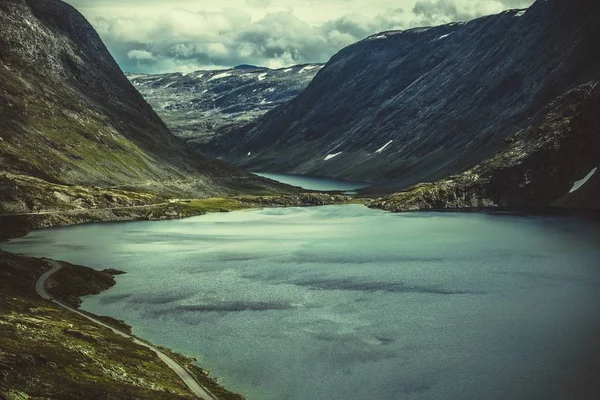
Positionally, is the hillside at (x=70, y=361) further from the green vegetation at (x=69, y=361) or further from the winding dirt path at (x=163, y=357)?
the winding dirt path at (x=163, y=357)

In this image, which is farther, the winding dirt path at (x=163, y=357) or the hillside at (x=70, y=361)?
the winding dirt path at (x=163, y=357)

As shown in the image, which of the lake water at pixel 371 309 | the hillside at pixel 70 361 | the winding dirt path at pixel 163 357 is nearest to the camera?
the hillside at pixel 70 361

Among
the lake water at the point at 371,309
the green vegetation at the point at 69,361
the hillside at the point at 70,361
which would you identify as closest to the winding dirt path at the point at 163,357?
the hillside at the point at 70,361

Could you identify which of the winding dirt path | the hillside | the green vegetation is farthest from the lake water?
the green vegetation

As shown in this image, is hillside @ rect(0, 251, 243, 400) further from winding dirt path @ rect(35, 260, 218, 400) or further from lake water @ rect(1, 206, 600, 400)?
lake water @ rect(1, 206, 600, 400)

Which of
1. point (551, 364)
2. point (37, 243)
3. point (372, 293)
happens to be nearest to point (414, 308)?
point (372, 293)

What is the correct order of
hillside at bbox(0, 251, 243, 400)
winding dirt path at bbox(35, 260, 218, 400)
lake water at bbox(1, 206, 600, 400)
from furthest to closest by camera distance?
lake water at bbox(1, 206, 600, 400) → winding dirt path at bbox(35, 260, 218, 400) → hillside at bbox(0, 251, 243, 400)

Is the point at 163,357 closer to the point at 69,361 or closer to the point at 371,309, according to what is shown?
the point at 69,361

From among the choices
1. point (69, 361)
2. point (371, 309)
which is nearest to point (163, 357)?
point (69, 361)

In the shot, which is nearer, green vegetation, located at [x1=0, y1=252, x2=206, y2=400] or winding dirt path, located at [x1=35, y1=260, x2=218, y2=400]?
green vegetation, located at [x1=0, y1=252, x2=206, y2=400]
